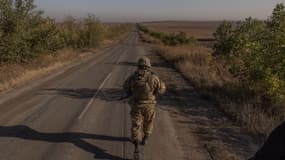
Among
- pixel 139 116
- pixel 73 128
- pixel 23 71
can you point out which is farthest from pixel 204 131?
pixel 23 71

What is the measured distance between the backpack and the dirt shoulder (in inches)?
58.2

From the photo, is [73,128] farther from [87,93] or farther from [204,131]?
[87,93]

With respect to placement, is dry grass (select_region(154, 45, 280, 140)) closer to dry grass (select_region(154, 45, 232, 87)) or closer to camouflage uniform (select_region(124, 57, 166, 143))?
dry grass (select_region(154, 45, 232, 87))

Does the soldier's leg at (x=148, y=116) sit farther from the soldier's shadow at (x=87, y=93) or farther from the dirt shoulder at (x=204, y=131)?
the soldier's shadow at (x=87, y=93)

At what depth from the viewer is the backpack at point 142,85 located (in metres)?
7.98

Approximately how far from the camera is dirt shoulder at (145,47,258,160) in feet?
27.2

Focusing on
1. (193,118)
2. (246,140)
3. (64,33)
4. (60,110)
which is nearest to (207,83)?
(193,118)

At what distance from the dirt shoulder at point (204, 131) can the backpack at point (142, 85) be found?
1.48 m

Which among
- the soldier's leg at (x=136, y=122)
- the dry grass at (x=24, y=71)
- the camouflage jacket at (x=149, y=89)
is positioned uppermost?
the camouflage jacket at (x=149, y=89)

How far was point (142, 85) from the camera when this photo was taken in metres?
7.98

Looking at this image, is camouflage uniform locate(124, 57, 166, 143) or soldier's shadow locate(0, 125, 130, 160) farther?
soldier's shadow locate(0, 125, 130, 160)

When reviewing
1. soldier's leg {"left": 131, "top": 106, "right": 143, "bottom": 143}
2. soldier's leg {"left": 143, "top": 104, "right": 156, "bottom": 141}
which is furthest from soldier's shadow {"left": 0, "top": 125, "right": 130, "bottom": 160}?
soldier's leg {"left": 143, "top": 104, "right": 156, "bottom": 141}

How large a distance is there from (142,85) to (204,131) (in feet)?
9.72

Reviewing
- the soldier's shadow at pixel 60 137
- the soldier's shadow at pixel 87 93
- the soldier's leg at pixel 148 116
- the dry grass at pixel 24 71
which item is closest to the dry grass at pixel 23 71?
the dry grass at pixel 24 71
